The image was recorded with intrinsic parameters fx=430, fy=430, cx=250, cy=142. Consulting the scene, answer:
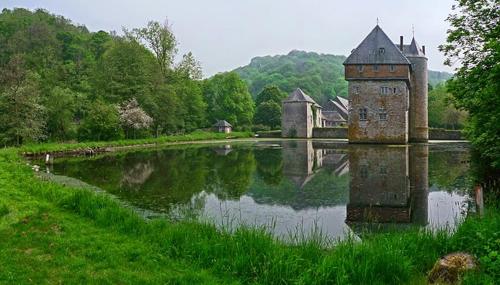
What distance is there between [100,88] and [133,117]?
676cm

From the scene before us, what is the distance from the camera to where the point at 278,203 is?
38.0 ft

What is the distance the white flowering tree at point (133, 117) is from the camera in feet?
128

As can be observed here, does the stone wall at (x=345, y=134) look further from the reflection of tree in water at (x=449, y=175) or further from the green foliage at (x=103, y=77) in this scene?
the reflection of tree in water at (x=449, y=175)

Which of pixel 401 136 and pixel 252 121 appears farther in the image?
pixel 252 121

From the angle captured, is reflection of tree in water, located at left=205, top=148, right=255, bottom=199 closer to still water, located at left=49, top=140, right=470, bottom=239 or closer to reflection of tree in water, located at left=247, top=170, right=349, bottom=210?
still water, located at left=49, top=140, right=470, bottom=239

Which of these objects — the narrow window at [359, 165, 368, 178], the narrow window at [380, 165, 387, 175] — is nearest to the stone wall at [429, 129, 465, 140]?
the narrow window at [380, 165, 387, 175]

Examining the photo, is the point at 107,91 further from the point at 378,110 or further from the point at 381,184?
the point at 381,184

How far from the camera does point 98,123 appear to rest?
35.5 m

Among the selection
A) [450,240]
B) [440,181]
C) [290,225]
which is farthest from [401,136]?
[450,240]

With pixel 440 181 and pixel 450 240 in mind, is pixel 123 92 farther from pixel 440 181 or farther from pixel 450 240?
pixel 450 240

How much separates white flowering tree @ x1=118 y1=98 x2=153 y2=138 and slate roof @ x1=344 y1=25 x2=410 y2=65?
1883cm

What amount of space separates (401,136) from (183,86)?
26551 millimetres

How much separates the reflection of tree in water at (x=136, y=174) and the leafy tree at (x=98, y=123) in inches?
576

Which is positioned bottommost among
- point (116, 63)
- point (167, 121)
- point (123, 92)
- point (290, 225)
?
point (290, 225)
